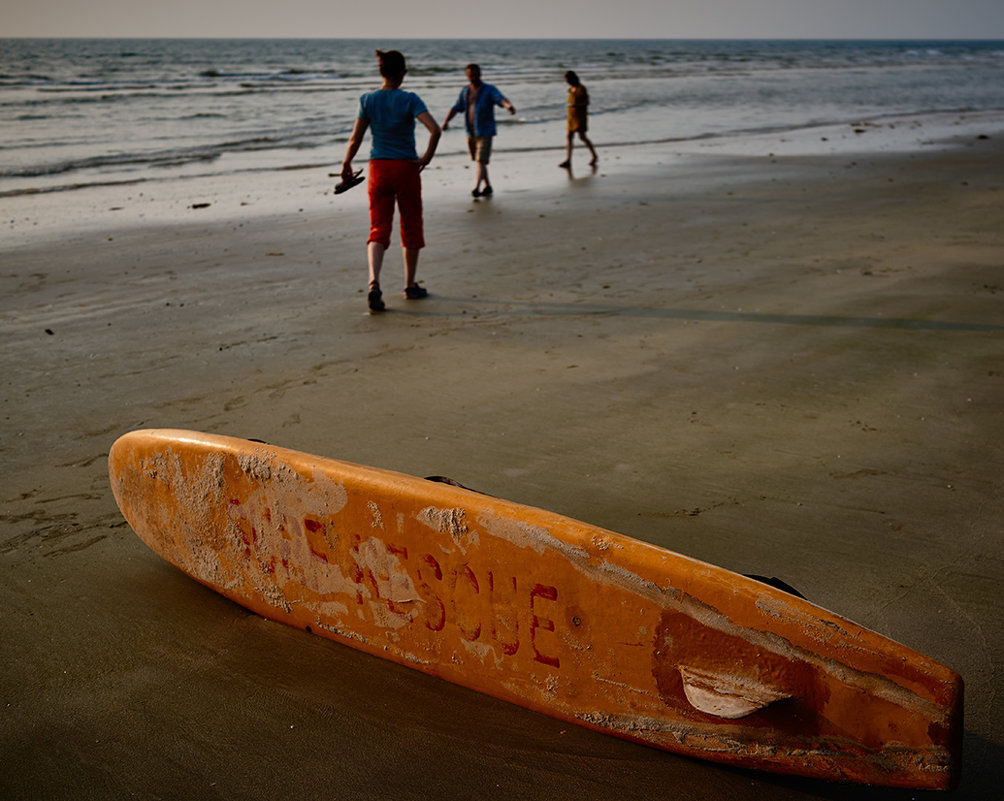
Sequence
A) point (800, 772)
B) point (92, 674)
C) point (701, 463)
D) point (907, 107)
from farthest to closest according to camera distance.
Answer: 1. point (907, 107)
2. point (701, 463)
3. point (92, 674)
4. point (800, 772)

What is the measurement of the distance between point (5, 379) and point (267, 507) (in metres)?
3.25

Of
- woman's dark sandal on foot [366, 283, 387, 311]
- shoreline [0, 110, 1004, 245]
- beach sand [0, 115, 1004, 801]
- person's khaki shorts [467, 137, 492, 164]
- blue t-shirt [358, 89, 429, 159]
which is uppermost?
blue t-shirt [358, 89, 429, 159]

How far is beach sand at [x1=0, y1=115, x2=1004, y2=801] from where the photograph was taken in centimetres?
225

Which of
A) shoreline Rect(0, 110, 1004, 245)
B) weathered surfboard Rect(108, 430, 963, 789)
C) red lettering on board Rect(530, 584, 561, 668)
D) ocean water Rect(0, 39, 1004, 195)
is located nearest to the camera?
weathered surfboard Rect(108, 430, 963, 789)

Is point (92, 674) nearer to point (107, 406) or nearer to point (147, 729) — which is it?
point (147, 729)

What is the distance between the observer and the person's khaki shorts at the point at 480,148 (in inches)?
441

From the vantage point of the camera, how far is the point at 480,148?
36.7 ft

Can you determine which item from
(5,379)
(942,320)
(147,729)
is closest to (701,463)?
(147,729)

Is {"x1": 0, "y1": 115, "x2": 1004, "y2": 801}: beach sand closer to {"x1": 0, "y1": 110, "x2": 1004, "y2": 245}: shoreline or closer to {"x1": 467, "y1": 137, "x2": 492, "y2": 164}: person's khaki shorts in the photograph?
{"x1": 0, "y1": 110, "x2": 1004, "y2": 245}: shoreline

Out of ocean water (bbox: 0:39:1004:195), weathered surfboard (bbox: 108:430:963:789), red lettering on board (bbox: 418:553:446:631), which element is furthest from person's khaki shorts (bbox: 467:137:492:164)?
red lettering on board (bbox: 418:553:446:631)

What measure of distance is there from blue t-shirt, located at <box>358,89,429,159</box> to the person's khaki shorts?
514 centimetres

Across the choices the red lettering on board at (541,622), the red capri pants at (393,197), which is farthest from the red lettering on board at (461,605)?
the red capri pants at (393,197)

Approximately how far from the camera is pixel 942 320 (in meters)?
5.50

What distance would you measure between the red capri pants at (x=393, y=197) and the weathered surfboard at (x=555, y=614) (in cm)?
372
